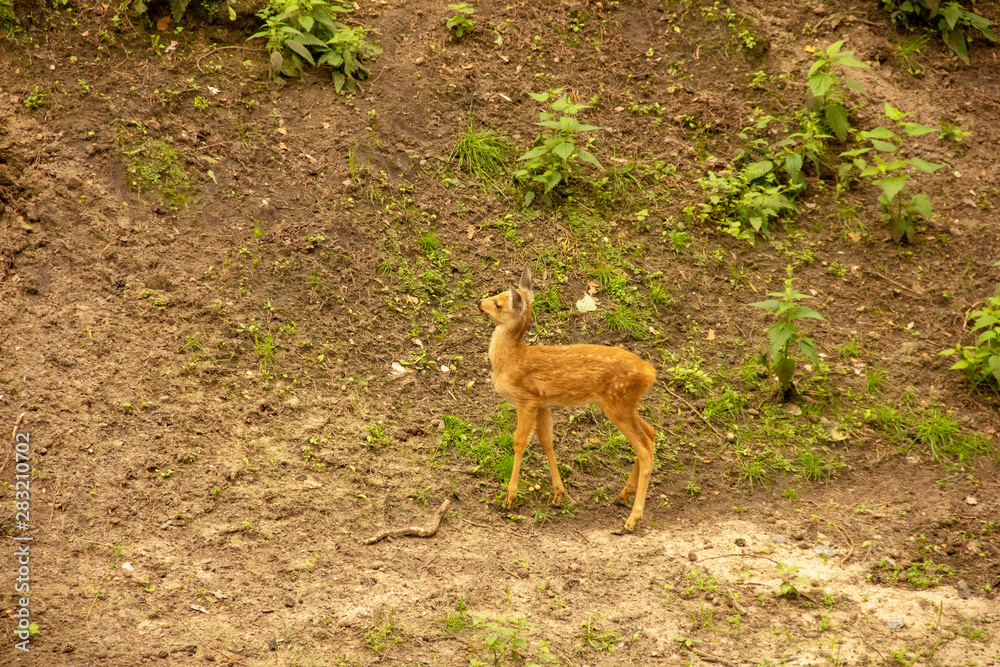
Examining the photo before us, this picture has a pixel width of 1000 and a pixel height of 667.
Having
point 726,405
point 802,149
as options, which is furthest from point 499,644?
point 802,149

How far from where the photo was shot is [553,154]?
9.12 metres

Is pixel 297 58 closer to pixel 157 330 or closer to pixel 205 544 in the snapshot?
pixel 157 330

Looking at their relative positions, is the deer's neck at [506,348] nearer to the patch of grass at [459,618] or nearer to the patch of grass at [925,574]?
the patch of grass at [459,618]

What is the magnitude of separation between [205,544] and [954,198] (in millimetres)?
8762

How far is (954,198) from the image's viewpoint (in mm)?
9555

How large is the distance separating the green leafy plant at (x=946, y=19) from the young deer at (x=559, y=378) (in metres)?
7.16

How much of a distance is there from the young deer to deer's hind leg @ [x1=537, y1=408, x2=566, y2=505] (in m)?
0.12

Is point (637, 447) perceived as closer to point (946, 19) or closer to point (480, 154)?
point (480, 154)

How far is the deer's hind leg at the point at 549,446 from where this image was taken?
273 inches

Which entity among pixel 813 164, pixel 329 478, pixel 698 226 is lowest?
pixel 329 478

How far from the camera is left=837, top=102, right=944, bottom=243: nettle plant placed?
8.50m

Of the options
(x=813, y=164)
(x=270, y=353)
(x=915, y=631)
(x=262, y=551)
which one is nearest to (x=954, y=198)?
(x=813, y=164)

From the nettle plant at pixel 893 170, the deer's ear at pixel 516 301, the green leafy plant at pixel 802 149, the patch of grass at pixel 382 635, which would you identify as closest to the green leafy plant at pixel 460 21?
the green leafy plant at pixel 802 149

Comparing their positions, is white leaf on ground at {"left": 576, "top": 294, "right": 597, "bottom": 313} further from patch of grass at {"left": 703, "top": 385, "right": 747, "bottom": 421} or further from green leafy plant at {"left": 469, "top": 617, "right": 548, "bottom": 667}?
green leafy plant at {"left": 469, "top": 617, "right": 548, "bottom": 667}
